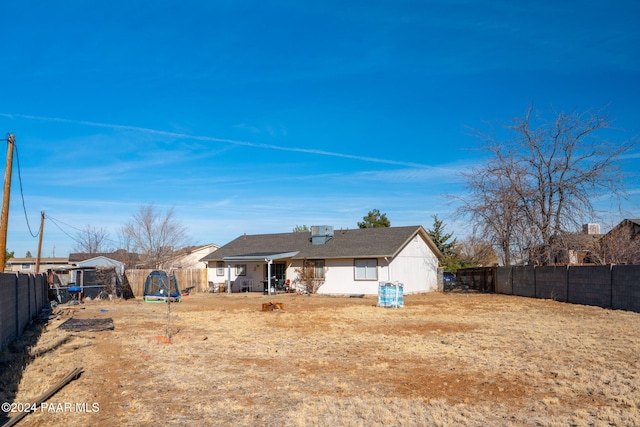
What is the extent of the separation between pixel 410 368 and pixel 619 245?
26.4 m

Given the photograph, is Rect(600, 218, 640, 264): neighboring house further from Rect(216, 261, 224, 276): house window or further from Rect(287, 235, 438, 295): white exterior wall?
Rect(216, 261, 224, 276): house window

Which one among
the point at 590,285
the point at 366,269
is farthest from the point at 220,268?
the point at 590,285

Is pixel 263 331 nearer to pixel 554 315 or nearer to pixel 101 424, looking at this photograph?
pixel 101 424

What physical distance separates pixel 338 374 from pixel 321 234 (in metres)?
28.4

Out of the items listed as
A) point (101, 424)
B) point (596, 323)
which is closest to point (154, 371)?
point (101, 424)

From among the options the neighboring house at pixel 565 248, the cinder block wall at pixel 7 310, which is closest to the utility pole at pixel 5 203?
the cinder block wall at pixel 7 310

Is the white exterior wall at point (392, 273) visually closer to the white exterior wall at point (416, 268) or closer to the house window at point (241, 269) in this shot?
the white exterior wall at point (416, 268)

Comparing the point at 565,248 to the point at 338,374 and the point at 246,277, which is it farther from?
the point at 338,374

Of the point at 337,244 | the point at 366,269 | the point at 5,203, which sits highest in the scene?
the point at 5,203

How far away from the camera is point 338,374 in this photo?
896 cm

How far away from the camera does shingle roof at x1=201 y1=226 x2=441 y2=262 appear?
33.0m

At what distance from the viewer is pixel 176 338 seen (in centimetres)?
1355

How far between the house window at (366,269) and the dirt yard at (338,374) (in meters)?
16.5

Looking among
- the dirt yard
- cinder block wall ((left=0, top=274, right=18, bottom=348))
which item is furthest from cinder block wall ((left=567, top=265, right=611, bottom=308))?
cinder block wall ((left=0, top=274, right=18, bottom=348))
